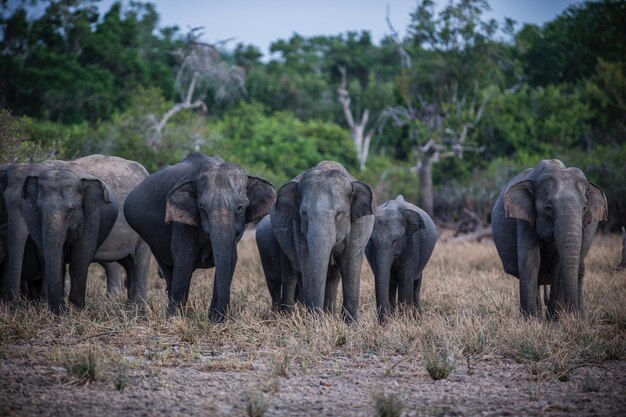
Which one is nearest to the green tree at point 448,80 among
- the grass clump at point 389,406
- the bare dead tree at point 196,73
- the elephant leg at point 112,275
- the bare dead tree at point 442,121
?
the bare dead tree at point 442,121

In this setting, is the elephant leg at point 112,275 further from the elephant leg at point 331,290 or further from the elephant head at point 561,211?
the elephant head at point 561,211

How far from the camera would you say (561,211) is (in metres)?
10.7

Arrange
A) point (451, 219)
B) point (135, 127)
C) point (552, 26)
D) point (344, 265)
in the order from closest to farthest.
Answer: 1. point (344, 265)
2. point (135, 127)
3. point (451, 219)
4. point (552, 26)

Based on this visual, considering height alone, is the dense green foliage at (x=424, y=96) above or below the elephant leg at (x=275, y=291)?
above

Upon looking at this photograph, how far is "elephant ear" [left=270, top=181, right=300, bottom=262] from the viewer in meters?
10.7

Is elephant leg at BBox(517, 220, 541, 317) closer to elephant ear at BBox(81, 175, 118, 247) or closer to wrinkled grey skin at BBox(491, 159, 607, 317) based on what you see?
wrinkled grey skin at BBox(491, 159, 607, 317)

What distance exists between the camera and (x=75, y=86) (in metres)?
36.0

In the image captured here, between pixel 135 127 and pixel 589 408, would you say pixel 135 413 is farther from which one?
pixel 135 127

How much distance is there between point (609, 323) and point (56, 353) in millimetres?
6438

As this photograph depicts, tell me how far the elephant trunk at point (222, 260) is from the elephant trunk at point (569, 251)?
3.71 meters

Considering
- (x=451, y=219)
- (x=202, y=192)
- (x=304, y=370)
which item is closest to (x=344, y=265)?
(x=202, y=192)

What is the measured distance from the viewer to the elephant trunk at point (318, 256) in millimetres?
10000

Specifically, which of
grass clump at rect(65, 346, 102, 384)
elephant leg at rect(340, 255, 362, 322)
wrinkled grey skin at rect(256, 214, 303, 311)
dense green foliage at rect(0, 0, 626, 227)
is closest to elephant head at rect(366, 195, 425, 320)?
elephant leg at rect(340, 255, 362, 322)

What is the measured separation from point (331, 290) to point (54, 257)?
132 inches
